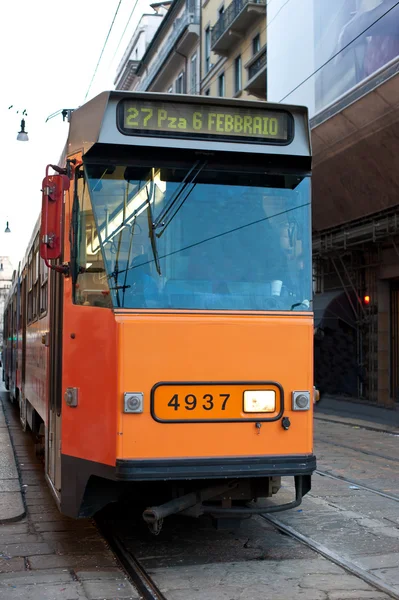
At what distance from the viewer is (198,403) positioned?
5184 millimetres

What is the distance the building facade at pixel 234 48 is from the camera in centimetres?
2742

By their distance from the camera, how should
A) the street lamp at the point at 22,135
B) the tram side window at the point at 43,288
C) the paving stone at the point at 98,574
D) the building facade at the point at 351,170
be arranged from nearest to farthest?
the paving stone at the point at 98,574
the tram side window at the point at 43,288
the building facade at the point at 351,170
the street lamp at the point at 22,135

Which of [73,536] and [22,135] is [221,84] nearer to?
[22,135]

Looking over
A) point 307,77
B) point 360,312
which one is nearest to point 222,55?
point 307,77

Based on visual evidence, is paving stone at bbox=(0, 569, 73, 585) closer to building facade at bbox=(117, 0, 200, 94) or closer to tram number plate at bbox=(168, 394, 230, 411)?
tram number plate at bbox=(168, 394, 230, 411)

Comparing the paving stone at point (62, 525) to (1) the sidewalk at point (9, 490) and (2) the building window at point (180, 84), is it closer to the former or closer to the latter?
(1) the sidewalk at point (9, 490)

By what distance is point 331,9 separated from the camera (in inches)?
746

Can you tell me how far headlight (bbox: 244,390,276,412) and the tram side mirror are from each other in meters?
1.61

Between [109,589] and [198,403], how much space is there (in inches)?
51.8

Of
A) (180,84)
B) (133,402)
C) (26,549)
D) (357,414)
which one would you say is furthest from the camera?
(180,84)

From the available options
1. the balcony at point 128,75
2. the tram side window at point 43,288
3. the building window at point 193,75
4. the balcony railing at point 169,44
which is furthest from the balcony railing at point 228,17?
the tram side window at point 43,288

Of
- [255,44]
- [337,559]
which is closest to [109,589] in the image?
[337,559]

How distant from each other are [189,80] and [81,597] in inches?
1330

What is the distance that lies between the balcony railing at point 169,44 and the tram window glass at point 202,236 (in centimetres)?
3135
